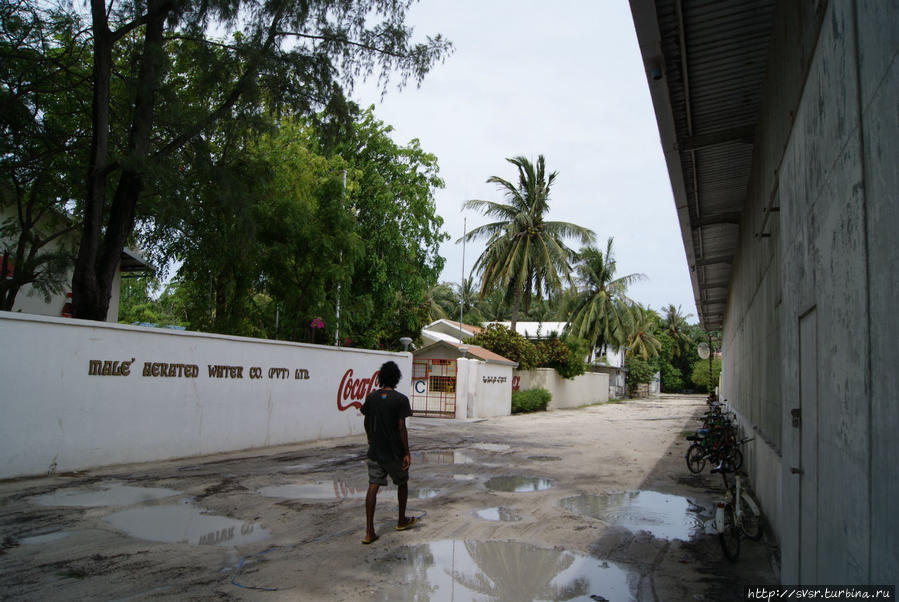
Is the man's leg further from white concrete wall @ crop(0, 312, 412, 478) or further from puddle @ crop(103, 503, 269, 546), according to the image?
white concrete wall @ crop(0, 312, 412, 478)

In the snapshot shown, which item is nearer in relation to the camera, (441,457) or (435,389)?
(441,457)

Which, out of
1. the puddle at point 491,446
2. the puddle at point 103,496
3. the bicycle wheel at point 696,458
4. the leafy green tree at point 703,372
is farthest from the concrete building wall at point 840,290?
the leafy green tree at point 703,372

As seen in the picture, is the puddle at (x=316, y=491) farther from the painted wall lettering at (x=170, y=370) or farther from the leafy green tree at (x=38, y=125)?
the leafy green tree at (x=38, y=125)

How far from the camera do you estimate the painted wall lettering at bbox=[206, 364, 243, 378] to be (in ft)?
39.4

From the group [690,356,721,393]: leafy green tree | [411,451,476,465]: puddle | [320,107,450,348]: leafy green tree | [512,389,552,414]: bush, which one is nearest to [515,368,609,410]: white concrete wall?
[512,389,552,414]: bush

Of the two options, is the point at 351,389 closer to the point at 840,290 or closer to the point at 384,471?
the point at 384,471

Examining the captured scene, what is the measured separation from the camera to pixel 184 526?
6652 millimetres

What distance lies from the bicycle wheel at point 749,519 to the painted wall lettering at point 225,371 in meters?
9.25

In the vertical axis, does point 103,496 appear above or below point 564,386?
below

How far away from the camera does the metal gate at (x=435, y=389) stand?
25.3m

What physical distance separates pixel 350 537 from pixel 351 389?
10181mm

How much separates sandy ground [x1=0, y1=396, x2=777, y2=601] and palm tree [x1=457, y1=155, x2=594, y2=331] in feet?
72.3

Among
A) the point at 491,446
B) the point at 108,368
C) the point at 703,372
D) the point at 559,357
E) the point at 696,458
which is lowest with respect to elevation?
the point at 491,446

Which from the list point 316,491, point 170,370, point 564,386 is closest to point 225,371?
point 170,370
